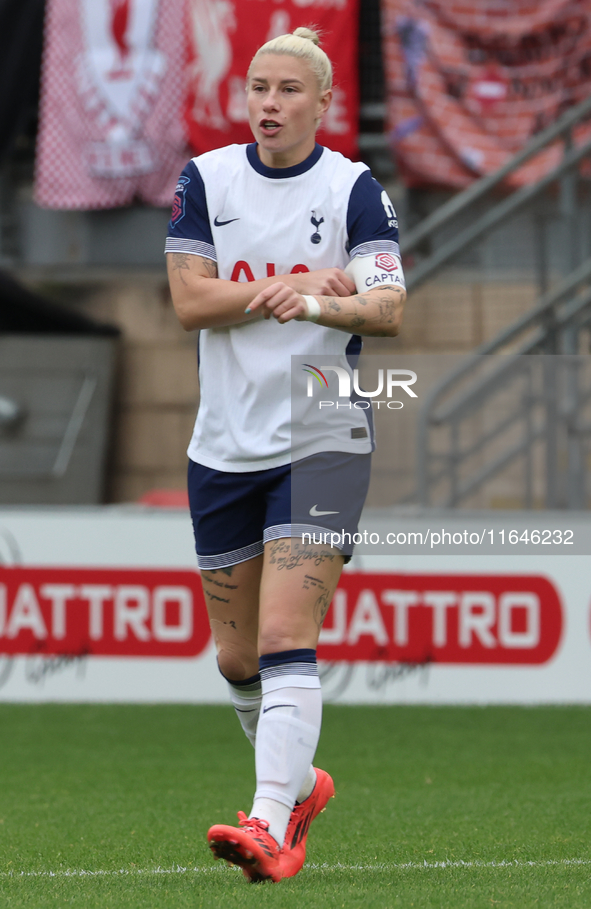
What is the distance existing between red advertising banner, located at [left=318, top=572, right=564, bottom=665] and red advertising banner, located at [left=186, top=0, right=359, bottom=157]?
484 cm

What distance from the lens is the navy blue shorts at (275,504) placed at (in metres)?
3.11

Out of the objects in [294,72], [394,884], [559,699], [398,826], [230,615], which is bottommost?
[559,699]

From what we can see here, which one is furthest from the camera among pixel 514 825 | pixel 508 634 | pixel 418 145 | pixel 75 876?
pixel 418 145

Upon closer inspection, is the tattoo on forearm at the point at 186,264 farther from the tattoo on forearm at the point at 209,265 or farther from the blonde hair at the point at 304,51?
the blonde hair at the point at 304,51

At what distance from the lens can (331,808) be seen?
4520 millimetres

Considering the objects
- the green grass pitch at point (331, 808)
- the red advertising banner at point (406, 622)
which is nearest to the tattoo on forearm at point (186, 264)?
the green grass pitch at point (331, 808)

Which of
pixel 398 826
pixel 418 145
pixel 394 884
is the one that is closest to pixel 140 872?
pixel 394 884

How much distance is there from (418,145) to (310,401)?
818cm

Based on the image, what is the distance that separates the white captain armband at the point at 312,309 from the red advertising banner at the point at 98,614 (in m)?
4.42

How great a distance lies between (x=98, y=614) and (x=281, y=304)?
4617mm

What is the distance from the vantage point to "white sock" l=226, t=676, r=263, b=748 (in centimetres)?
346

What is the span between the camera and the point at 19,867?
342cm

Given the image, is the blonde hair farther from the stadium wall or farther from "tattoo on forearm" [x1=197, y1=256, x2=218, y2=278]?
the stadium wall

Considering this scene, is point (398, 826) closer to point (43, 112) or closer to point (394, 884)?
point (394, 884)
